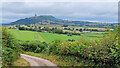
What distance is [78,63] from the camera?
22.1 ft

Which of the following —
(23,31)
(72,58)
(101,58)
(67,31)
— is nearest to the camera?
(101,58)

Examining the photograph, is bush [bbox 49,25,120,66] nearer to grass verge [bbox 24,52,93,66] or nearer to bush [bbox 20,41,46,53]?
grass verge [bbox 24,52,93,66]

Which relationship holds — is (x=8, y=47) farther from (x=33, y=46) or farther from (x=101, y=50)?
(x=33, y=46)

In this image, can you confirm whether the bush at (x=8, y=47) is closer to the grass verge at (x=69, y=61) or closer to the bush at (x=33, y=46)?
the grass verge at (x=69, y=61)

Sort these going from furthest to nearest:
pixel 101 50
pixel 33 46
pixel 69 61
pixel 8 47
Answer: pixel 33 46, pixel 69 61, pixel 101 50, pixel 8 47

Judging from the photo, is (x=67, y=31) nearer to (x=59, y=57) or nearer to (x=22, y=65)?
(x=59, y=57)

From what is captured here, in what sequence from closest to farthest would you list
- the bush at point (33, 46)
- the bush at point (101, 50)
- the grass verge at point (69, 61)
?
the bush at point (101, 50)
the grass verge at point (69, 61)
the bush at point (33, 46)

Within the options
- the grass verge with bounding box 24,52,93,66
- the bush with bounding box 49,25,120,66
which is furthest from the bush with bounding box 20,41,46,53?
the bush with bounding box 49,25,120,66

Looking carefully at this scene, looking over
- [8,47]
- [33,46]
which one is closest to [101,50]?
[8,47]

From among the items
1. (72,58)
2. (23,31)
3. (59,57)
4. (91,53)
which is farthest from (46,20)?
(91,53)

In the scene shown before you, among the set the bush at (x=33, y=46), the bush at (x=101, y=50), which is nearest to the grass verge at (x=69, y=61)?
the bush at (x=101, y=50)

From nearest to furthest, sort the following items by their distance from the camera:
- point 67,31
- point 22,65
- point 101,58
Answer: point 22,65, point 101,58, point 67,31

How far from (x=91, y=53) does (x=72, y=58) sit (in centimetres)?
170

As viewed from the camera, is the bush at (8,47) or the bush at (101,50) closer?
the bush at (8,47)
